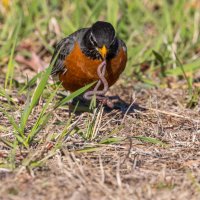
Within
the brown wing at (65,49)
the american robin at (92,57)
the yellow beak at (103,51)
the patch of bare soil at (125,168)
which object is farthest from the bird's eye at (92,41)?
the patch of bare soil at (125,168)

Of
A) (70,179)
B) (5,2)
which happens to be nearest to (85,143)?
(70,179)

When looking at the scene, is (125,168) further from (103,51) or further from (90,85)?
(103,51)

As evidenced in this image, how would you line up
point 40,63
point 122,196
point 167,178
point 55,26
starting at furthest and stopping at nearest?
point 55,26
point 40,63
point 167,178
point 122,196

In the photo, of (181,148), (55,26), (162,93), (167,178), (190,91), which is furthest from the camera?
(55,26)

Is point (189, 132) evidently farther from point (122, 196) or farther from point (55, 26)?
point (55, 26)

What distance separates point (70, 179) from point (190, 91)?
2.78 metres

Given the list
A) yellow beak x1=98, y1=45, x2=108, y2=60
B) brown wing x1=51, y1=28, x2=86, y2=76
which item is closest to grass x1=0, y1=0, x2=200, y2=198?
brown wing x1=51, y1=28, x2=86, y2=76

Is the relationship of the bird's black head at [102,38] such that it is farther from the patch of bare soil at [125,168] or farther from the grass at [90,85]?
the patch of bare soil at [125,168]

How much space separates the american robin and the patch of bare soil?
1.25ft

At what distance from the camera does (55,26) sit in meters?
8.10

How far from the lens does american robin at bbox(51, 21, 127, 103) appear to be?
17.7ft

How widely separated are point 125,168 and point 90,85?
0.86 metres

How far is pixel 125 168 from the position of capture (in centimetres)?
Result: 430

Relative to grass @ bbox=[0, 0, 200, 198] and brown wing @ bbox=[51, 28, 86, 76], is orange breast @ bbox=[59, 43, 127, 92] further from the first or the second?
grass @ bbox=[0, 0, 200, 198]
